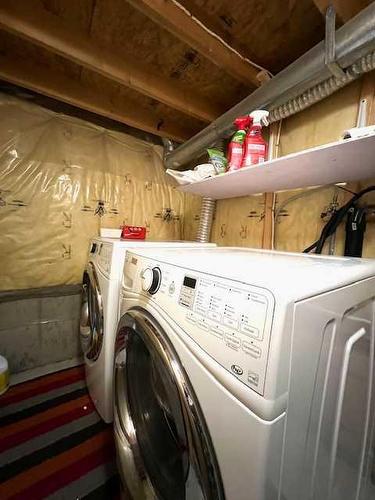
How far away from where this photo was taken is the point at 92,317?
134cm

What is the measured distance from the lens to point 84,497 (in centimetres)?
95

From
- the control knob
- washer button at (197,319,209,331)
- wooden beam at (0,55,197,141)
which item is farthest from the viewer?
wooden beam at (0,55,197,141)

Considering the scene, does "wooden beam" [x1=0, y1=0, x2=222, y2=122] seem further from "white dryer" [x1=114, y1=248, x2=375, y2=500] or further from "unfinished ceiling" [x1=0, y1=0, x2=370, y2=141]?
"white dryer" [x1=114, y1=248, x2=375, y2=500]

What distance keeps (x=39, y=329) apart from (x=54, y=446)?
781 mm

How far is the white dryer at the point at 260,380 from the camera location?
402mm

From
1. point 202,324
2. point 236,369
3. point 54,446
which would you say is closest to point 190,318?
point 202,324

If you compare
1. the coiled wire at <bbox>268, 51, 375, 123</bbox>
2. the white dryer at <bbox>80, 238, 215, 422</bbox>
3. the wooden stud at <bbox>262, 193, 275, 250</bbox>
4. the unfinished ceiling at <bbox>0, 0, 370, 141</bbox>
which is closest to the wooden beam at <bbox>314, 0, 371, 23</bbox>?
the unfinished ceiling at <bbox>0, 0, 370, 141</bbox>

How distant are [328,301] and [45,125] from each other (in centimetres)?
206

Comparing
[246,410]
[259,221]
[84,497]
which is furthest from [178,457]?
[259,221]

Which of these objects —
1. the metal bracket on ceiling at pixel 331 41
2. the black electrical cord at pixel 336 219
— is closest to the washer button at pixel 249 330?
the black electrical cord at pixel 336 219

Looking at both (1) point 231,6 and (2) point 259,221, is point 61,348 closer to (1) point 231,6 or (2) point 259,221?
(2) point 259,221

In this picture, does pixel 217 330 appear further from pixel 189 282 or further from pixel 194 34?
pixel 194 34

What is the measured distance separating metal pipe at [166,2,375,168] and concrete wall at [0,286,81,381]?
1701 millimetres

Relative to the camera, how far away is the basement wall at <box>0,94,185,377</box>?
152 centimetres
